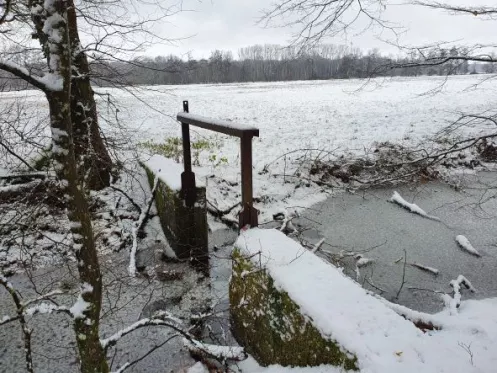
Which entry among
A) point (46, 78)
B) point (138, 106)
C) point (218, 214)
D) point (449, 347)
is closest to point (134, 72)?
point (218, 214)

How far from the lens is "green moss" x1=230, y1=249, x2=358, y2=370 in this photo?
7.01 ft

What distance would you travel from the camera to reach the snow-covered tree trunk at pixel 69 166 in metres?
1.69

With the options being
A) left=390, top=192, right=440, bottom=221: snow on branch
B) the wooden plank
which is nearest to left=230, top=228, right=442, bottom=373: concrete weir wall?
the wooden plank

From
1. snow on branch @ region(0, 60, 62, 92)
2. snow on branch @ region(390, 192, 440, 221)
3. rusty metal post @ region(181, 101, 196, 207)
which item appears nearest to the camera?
snow on branch @ region(0, 60, 62, 92)

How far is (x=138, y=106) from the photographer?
2050 cm

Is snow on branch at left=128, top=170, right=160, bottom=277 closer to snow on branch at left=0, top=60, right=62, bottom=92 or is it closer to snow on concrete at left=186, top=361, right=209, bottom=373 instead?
snow on concrete at left=186, top=361, right=209, bottom=373

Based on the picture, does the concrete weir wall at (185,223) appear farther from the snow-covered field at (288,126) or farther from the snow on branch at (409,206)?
the snow on branch at (409,206)

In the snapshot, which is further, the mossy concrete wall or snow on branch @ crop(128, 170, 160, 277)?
the mossy concrete wall

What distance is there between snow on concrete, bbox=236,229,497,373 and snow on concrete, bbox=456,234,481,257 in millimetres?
2432

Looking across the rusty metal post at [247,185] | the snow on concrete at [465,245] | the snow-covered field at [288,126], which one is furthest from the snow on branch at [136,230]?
the snow on concrete at [465,245]

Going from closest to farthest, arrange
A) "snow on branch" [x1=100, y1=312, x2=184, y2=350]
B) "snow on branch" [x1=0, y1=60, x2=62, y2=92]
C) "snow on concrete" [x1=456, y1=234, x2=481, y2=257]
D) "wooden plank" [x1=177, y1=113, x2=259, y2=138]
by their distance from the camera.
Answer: "snow on branch" [x1=0, y1=60, x2=62, y2=92] < "snow on branch" [x1=100, y1=312, x2=184, y2=350] < "wooden plank" [x1=177, y1=113, x2=259, y2=138] < "snow on concrete" [x1=456, y1=234, x2=481, y2=257]

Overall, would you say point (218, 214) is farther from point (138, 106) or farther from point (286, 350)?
point (138, 106)

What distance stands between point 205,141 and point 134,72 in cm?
597

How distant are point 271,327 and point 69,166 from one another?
1839mm
